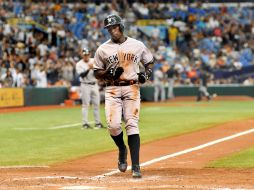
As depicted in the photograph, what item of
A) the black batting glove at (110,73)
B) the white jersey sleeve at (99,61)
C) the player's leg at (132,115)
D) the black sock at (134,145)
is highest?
the white jersey sleeve at (99,61)

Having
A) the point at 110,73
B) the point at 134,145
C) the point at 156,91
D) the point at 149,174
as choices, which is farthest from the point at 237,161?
the point at 156,91

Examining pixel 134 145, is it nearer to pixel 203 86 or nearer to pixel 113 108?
pixel 113 108

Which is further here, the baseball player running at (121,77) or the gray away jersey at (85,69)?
the gray away jersey at (85,69)

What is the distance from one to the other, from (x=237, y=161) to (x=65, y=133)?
22.1 feet

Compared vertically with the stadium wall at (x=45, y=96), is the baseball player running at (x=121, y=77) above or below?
above

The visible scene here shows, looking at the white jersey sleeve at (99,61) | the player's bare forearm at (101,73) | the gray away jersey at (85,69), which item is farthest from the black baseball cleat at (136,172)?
the gray away jersey at (85,69)

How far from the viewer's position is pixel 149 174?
916 cm

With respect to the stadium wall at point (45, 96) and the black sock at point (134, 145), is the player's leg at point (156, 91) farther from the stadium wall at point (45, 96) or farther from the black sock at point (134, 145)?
the black sock at point (134, 145)

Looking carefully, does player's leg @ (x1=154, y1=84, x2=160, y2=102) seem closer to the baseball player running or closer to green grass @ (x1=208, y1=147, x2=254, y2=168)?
green grass @ (x1=208, y1=147, x2=254, y2=168)

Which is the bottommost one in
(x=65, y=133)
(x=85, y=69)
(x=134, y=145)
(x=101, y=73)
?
(x=65, y=133)

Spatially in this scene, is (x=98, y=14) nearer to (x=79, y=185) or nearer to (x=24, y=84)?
(x=24, y=84)

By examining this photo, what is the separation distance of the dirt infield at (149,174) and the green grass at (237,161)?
20cm

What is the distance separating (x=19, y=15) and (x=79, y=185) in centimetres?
2722

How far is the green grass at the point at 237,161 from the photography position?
10172 millimetres
